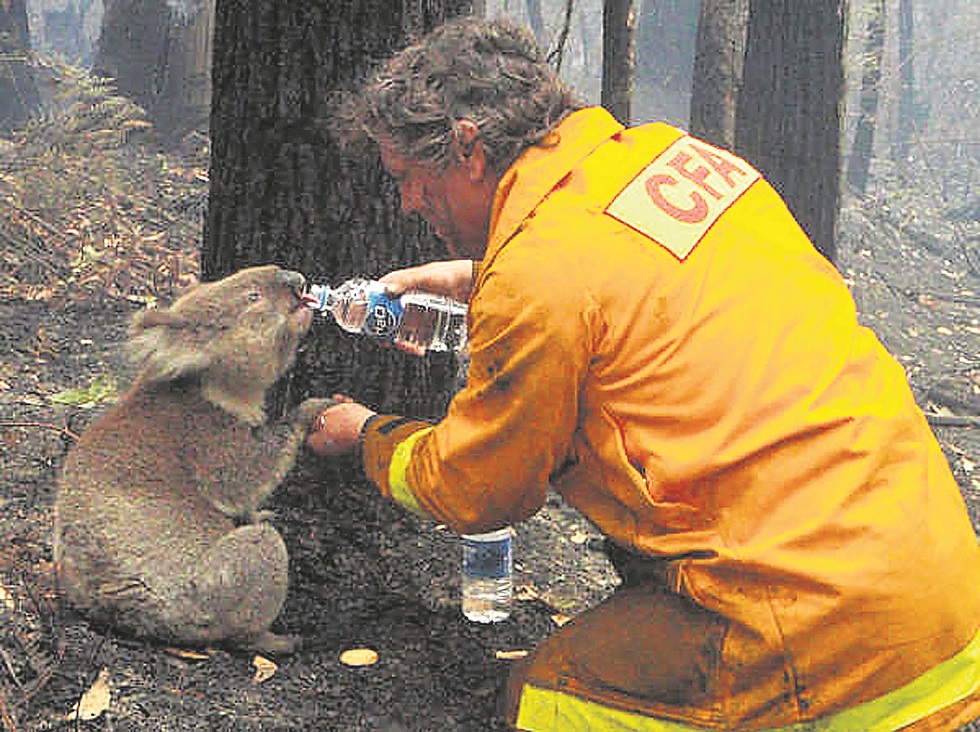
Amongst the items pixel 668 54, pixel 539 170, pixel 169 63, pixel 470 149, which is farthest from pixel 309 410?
pixel 668 54

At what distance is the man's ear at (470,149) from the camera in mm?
2727

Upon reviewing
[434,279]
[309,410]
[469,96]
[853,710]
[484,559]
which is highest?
[469,96]

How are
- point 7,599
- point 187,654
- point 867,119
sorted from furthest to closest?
point 867,119
point 7,599
point 187,654

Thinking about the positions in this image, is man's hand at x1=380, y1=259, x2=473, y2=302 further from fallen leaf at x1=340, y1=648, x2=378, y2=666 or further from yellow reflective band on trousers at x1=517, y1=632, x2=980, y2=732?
yellow reflective band on trousers at x1=517, y1=632, x2=980, y2=732

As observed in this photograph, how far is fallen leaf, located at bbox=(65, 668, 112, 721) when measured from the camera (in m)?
2.91

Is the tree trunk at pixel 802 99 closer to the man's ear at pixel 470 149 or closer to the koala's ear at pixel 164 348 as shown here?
the koala's ear at pixel 164 348

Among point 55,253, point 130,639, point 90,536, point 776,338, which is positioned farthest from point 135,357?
point 55,253

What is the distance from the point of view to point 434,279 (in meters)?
3.52

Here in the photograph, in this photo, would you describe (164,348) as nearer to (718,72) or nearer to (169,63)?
(718,72)

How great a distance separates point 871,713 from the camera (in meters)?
2.59

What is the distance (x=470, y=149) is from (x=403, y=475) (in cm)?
86

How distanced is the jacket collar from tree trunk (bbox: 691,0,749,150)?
251 inches

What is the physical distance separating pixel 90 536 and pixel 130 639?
1.07ft

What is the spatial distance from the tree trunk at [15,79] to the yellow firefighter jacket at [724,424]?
10597mm
